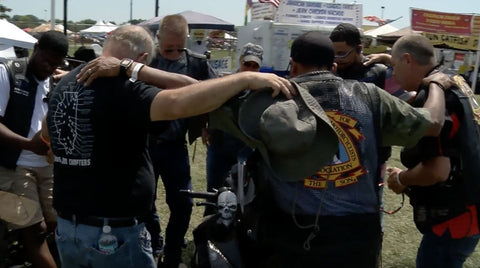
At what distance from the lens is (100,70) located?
2338 mm

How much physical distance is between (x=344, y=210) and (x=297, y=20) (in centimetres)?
1262

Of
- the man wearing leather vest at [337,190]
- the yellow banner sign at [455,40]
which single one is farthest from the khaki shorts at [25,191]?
the yellow banner sign at [455,40]

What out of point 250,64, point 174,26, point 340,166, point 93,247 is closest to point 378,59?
point 250,64

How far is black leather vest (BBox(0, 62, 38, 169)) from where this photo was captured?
3594 mm

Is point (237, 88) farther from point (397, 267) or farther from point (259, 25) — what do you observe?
point (259, 25)

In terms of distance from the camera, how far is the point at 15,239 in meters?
4.11

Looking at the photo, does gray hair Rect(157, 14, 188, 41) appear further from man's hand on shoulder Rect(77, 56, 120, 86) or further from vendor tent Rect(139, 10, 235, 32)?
vendor tent Rect(139, 10, 235, 32)

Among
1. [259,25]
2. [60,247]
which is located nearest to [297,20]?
[259,25]

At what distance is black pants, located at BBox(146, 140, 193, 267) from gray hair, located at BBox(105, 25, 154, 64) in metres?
1.92

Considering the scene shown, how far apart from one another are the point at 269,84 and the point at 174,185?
267cm

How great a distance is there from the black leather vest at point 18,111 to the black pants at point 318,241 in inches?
82.6

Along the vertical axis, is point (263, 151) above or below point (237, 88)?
below

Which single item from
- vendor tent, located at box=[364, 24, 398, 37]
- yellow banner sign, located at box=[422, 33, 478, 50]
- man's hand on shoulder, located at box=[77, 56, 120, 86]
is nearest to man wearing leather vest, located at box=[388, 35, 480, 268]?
man's hand on shoulder, located at box=[77, 56, 120, 86]

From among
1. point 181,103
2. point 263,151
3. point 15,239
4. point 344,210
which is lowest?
point 15,239
